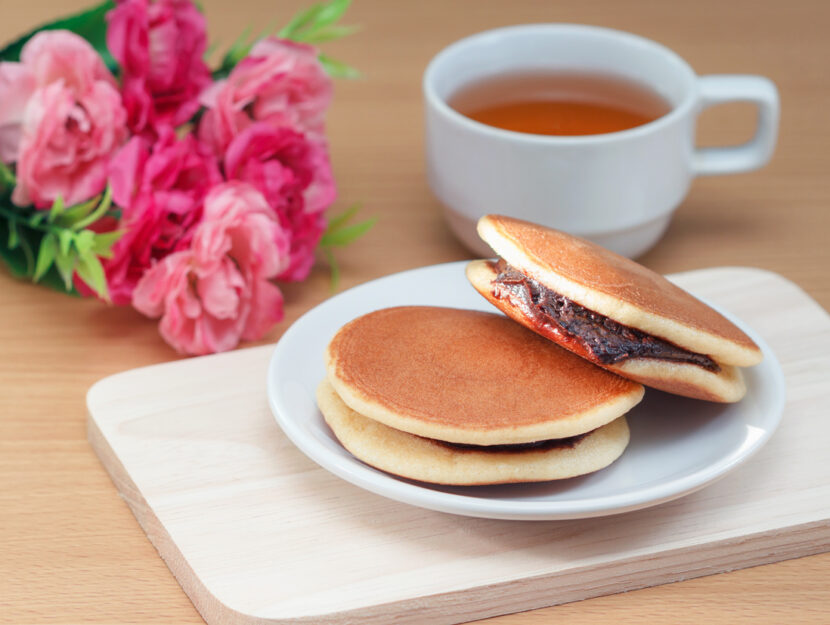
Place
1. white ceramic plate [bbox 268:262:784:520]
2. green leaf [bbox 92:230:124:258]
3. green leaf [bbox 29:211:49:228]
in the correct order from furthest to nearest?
1. green leaf [bbox 29:211:49:228]
2. green leaf [bbox 92:230:124:258]
3. white ceramic plate [bbox 268:262:784:520]

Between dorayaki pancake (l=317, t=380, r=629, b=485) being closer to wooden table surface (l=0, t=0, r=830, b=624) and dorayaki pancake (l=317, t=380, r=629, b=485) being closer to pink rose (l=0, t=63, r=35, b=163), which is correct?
wooden table surface (l=0, t=0, r=830, b=624)

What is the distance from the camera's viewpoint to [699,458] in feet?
3.25

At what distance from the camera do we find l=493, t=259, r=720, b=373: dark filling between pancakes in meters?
0.94

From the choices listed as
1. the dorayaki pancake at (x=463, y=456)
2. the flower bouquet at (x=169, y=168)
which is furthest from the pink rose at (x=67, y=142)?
the dorayaki pancake at (x=463, y=456)

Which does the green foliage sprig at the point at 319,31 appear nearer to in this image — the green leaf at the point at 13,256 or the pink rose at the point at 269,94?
the pink rose at the point at 269,94

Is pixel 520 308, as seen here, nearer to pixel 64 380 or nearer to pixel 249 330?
pixel 249 330

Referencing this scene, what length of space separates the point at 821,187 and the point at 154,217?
99cm

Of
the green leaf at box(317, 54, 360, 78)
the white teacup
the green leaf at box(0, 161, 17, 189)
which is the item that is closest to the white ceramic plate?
the white teacup

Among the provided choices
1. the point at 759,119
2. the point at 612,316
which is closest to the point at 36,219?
the point at 612,316

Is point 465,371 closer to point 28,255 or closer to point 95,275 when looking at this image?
point 95,275

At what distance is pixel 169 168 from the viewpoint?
123cm

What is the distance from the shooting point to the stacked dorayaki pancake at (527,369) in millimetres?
902

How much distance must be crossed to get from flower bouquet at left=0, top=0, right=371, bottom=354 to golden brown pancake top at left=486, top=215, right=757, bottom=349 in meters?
0.34

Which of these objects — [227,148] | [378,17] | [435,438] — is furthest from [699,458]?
[378,17]
